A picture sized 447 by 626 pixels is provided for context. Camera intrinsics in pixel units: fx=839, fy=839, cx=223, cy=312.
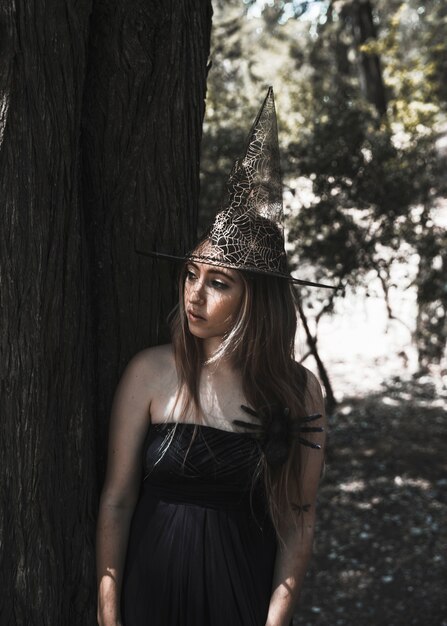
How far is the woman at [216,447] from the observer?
8.48 ft

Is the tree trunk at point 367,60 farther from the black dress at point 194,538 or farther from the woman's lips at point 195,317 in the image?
the black dress at point 194,538

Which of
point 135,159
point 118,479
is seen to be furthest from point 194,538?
point 135,159

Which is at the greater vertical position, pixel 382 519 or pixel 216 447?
pixel 216 447

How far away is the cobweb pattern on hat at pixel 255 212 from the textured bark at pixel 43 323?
17.3 inches

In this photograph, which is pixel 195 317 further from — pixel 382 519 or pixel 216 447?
pixel 382 519

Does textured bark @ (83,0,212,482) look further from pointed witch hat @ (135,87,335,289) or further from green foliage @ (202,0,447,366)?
green foliage @ (202,0,447,366)

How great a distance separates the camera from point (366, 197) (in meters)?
7.93

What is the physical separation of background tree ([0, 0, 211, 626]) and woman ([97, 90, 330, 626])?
0.13 meters

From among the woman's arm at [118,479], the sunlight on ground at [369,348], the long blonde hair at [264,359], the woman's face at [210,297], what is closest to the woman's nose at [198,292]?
the woman's face at [210,297]

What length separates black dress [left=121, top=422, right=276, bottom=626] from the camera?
101 inches

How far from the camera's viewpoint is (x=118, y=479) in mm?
2615

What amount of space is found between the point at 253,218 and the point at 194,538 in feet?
3.33

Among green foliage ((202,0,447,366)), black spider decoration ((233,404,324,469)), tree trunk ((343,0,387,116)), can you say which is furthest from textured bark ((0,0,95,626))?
tree trunk ((343,0,387,116))

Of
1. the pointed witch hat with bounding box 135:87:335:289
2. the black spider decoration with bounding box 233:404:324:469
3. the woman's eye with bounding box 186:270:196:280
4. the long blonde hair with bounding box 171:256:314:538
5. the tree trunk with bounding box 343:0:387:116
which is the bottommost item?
the black spider decoration with bounding box 233:404:324:469
